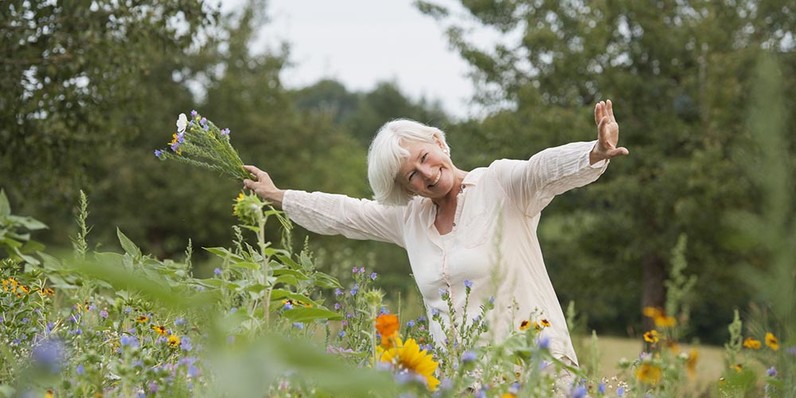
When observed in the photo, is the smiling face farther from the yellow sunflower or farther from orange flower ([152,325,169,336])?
the yellow sunflower

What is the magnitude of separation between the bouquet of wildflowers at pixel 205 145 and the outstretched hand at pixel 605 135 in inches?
51.6

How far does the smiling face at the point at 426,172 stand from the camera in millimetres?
3500

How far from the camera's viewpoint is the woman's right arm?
3.90 meters

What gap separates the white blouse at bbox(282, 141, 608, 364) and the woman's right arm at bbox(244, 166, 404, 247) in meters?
0.20

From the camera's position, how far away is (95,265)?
2.63 ft

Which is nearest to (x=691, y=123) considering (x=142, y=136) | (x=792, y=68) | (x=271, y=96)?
(x=792, y=68)

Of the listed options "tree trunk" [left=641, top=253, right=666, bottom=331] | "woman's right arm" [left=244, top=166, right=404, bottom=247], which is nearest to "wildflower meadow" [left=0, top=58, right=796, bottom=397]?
"woman's right arm" [left=244, top=166, right=404, bottom=247]

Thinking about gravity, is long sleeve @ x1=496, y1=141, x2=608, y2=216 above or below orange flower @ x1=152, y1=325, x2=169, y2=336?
above

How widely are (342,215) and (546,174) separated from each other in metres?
0.99

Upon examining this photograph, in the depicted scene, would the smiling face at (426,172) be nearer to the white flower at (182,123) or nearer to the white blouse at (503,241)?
the white blouse at (503,241)

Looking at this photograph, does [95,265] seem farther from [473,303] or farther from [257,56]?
[257,56]

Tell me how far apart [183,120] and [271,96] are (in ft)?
59.3

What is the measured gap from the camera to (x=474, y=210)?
138 inches

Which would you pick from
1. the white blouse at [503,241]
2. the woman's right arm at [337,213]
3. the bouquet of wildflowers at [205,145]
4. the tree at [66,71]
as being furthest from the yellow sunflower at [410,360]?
the tree at [66,71]
